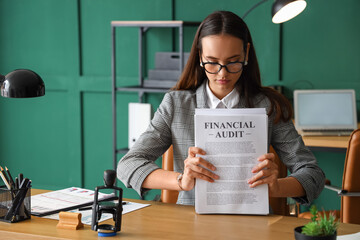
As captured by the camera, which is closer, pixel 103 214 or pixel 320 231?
pixel 320 231

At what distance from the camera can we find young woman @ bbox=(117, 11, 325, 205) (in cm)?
179

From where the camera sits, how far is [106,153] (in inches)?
172

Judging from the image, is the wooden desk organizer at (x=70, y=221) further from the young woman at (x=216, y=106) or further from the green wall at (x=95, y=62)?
the green wall at (x=95, y=62)

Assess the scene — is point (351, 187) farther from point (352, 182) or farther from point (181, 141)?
point (181, 141)

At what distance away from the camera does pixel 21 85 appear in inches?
63.1

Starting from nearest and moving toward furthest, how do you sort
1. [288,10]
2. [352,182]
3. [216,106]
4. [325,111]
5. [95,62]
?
[216,106] < [352,182] < [288,10] < [325,111] < [95,62]

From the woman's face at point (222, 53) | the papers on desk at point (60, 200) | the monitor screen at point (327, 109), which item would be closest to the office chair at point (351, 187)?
the woman's face at point (222, 53)

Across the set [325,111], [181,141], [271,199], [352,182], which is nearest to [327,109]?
[325,111]

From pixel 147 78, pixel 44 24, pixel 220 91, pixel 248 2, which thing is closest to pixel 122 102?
pixel 147 78

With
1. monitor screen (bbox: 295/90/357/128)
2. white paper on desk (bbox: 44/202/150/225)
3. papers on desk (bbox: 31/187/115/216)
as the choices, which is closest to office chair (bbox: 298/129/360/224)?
white paper on desk (bbox: 44/202/150/225)

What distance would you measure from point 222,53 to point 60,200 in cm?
75

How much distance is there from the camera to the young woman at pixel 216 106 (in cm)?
179

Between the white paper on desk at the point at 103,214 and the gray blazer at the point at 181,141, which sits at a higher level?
the gray blazer at the point at 181,141

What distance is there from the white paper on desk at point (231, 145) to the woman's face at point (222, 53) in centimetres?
28
